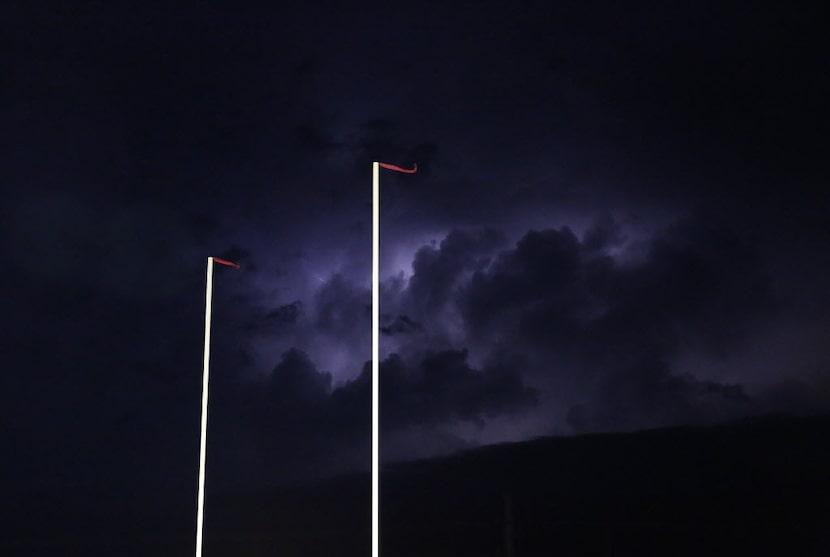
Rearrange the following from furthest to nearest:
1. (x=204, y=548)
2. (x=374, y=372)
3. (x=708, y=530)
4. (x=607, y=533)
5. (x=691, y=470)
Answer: (x=691, y=470), (x=204, y=548), (x=708, y=530), (x=607, y=533), (x=374, y=372)

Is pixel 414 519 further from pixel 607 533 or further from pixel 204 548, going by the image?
pixel 607 533

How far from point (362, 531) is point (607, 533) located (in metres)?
4.37

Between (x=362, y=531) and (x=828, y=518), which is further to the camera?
(x=828, y=518)

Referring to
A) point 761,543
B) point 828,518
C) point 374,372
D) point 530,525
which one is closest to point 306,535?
point 530,525

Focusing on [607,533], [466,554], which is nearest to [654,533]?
[607,533]

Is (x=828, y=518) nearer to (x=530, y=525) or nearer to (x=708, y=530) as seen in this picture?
(x=708, y=530)

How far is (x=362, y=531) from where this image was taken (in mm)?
15469

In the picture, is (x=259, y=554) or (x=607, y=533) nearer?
(x=607, y=533)

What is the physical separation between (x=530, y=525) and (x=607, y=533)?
4.24ft

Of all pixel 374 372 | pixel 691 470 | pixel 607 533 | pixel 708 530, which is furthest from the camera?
pixel 691 470

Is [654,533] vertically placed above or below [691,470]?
below

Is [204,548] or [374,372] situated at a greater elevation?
[374,372]

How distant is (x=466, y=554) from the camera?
48.9 feet

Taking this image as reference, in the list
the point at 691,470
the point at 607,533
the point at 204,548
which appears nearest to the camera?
the point at 607,533
